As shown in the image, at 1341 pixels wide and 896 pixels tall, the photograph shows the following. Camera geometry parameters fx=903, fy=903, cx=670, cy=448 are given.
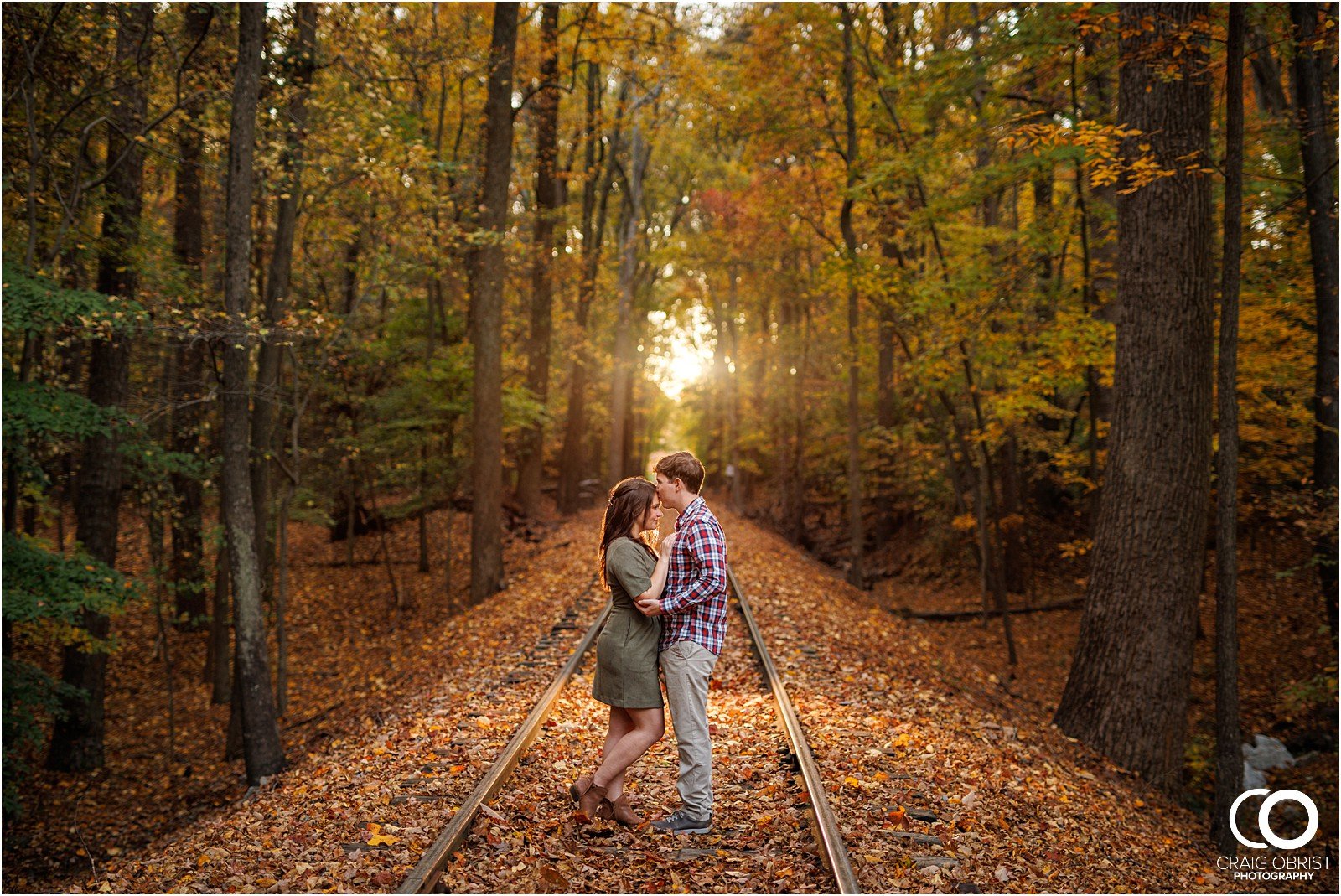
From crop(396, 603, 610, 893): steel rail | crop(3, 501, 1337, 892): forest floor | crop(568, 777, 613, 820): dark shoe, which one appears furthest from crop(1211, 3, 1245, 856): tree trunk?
crop(396, 603, 610, 893): steel rail

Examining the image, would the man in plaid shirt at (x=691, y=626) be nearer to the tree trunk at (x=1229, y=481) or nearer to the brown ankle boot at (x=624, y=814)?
the brown ankle boot at (x=624, y=814)

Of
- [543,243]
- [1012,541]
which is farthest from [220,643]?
[1012,541]

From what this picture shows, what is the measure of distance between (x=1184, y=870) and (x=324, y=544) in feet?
71.8

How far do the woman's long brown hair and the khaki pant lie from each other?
0.56 m

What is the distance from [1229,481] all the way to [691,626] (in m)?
4.94

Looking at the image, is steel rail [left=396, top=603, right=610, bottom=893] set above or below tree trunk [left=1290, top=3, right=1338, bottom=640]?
below

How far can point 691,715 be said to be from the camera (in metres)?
4.86

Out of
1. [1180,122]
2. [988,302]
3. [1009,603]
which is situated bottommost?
[1009,603]

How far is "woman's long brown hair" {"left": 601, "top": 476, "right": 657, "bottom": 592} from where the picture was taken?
491cm

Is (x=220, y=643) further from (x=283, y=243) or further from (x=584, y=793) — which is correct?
(x=584, y=793)

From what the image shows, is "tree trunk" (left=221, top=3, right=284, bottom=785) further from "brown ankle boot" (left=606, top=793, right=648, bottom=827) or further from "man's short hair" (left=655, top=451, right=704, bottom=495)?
"man's short hair" (left=655, top=451, right=704, bottom=495)

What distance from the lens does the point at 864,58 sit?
16.2 meters

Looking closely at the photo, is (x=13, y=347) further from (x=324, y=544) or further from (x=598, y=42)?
(x=324, y=544)

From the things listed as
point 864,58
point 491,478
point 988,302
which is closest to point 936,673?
point 988,302
